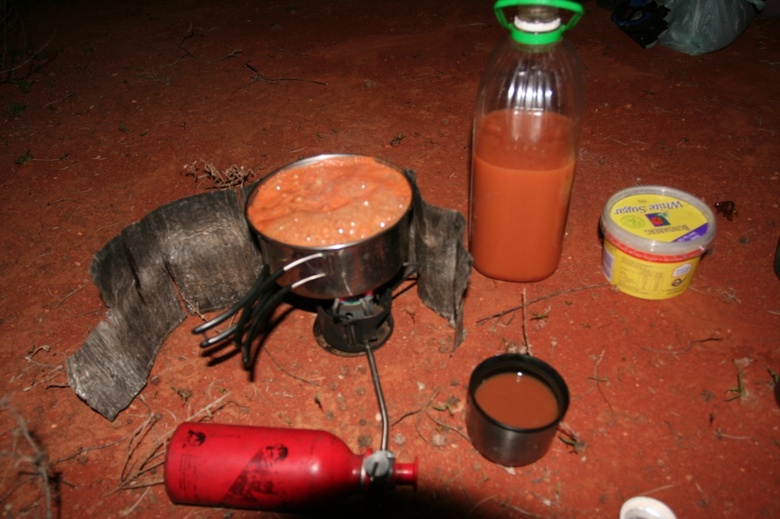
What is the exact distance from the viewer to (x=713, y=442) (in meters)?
2.20

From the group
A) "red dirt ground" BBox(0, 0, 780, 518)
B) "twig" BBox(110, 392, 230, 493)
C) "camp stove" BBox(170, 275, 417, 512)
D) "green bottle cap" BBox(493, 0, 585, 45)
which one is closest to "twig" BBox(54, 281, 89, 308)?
"red dirt ground" BBox(0, 0, 780, 518)

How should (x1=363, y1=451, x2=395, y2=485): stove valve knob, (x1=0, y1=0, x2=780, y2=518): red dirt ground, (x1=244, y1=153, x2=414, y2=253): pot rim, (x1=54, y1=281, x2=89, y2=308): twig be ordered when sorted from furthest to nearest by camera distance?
(x1=54, y1=281, x2=89, y2=308): twig < (x1=0, y1=0, x2=780, y2=518): red dirt ground < (x1=244, y1=153, x2=414, y2=253): pot rim < (x1=363, y1=451, x2=395, y2=485): stove valve knob

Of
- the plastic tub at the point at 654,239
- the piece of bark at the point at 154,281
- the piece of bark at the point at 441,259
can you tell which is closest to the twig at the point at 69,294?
the piece of bark at the point at 154,281

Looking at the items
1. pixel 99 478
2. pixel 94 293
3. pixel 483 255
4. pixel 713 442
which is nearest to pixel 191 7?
pixel 94 293

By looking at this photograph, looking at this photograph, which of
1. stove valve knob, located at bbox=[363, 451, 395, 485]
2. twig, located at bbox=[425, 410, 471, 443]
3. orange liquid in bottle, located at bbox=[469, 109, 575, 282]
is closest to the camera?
stove valve knob, located at bbox=[363, 451, 395, 485]

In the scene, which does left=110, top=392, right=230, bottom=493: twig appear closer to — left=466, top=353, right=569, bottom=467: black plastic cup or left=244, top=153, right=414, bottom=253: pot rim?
left=244, top=153, right=414, bottom=253: pot rim

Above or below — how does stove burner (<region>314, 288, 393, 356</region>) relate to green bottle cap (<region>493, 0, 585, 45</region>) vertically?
below

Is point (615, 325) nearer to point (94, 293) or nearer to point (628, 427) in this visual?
point (628, 427)

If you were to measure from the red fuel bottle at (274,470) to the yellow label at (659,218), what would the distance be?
1527mm

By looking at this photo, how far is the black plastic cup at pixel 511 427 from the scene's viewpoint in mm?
1986

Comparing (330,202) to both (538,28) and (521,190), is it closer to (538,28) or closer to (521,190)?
(521,190)

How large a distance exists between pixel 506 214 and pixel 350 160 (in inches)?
29.6

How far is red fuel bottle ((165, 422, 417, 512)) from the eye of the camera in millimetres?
1908

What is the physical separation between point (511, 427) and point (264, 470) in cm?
85
